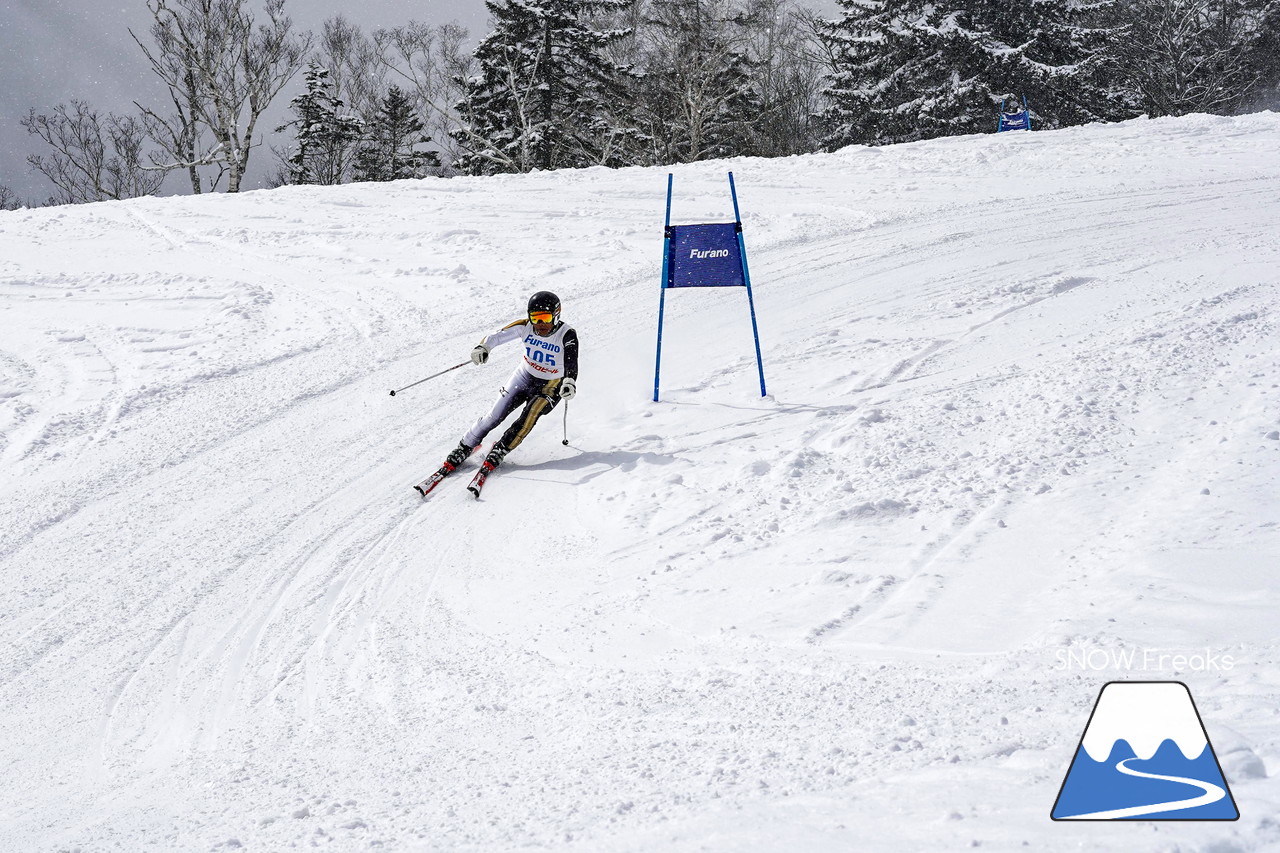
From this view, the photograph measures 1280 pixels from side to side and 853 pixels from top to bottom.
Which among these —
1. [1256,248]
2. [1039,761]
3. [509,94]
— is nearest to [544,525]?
[1039,761]

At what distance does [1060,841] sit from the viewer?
2.61 meters

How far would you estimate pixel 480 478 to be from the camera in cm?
707

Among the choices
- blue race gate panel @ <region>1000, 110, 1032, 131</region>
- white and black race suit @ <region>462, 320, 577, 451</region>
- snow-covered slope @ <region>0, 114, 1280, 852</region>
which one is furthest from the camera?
blue race gate panel @ <region>1000, 110, 1032, 131</region>

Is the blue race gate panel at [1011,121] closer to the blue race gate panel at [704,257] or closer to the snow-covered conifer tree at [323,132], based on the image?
the blue race gate panel at [704,257]

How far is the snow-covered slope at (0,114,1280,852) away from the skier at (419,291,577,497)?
1.08ft

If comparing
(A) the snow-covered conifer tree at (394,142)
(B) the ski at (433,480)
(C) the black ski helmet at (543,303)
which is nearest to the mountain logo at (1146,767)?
(B) the ski at (433,480)

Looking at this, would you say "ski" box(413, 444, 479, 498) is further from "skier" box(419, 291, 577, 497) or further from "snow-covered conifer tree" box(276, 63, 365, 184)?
"snow-covered conifer tree" box(276, 63, 365, 184)

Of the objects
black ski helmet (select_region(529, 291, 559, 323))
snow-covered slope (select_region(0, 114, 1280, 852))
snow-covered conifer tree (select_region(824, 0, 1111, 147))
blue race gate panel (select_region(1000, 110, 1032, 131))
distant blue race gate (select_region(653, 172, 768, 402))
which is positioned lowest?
snow-covered slope (select_region(0, 114, 1280, 852))

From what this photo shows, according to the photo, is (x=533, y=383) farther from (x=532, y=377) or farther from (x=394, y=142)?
(x=394, y=142)

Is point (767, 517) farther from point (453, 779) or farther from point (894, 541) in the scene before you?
point (453, 779)

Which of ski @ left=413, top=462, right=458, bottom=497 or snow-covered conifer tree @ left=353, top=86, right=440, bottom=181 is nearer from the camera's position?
ski @ left=413, top=462, right=458, bottom=497

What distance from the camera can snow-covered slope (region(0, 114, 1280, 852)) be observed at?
335 cm

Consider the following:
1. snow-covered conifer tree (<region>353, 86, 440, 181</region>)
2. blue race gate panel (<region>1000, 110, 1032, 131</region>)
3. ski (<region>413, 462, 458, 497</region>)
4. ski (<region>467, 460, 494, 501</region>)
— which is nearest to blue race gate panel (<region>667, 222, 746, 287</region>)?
ski (<region>467, 460, 494, 501</region>)

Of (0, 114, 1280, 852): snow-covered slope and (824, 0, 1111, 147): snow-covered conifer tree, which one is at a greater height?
(824, 0, 1111, 147): snow-covered conifer tree
